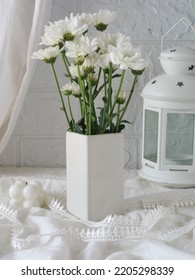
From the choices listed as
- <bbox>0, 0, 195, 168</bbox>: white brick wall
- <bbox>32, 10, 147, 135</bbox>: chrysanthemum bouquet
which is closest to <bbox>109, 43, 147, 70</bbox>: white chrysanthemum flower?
<bbox>32, 10, 147, 135</bbox>: chrysanthemum bouquet

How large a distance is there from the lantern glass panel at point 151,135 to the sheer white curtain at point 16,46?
362 millimetres

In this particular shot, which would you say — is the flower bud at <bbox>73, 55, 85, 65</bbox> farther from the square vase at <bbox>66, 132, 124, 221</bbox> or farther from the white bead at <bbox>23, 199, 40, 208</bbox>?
the white bead at <bbox>23, 199, 40, 208</bbox>

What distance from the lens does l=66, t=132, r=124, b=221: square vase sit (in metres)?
1.08

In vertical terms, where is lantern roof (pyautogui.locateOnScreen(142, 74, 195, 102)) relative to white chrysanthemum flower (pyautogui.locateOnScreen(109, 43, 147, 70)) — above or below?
below

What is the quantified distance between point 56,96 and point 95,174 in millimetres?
558

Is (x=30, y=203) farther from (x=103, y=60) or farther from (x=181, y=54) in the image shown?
(x=181, y=54)

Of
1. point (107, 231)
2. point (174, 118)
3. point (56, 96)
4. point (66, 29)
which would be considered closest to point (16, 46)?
point (56, 96)

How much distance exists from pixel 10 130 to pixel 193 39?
0.64 meters

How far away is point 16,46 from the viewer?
1.36 meters

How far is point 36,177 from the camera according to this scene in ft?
4.83

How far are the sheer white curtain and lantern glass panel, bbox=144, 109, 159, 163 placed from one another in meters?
0.36

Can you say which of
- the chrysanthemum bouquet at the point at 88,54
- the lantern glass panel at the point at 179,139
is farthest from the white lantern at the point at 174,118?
the chrysanthemum bouquet at the point at 88,54
